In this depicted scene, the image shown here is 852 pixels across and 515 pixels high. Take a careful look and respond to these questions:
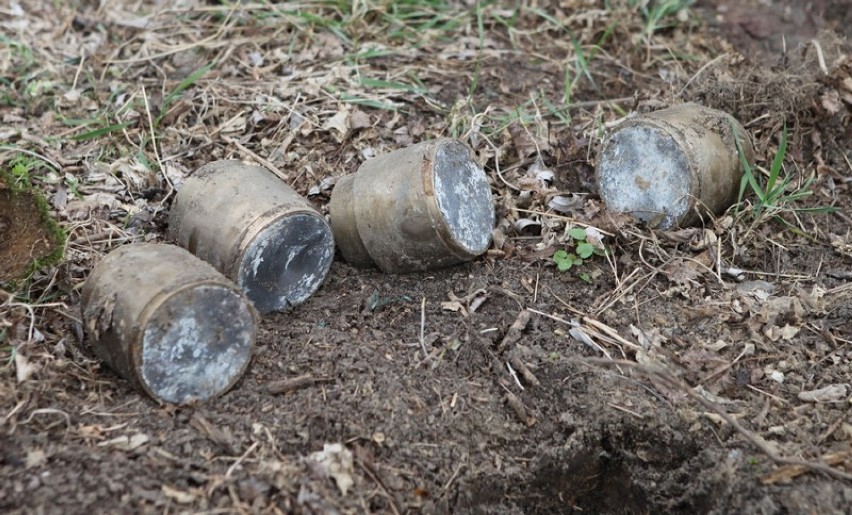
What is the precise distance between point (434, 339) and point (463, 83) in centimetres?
197

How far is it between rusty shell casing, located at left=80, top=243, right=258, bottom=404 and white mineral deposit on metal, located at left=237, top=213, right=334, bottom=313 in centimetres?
30

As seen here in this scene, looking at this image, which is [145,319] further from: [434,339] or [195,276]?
[434,339]

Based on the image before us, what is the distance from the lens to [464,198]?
3.71 m

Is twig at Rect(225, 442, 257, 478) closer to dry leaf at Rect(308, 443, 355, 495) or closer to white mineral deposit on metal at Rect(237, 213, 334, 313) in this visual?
dry leaf at Rect(308, 443, 355, 495)

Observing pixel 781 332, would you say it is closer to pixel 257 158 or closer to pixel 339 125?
pixel 339 125

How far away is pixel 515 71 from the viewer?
201 inches

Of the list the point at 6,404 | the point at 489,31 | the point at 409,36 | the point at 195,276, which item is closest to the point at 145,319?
the point at 195,276

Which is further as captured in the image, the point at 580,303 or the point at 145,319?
the point at 580,303

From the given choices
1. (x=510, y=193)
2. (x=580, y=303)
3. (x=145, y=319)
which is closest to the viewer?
(x=145, y=319)

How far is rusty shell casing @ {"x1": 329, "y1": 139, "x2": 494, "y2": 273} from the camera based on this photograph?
354cm

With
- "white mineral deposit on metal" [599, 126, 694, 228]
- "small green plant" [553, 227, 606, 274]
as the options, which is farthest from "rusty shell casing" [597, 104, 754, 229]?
"small green plant" [553, 227, 606, 274]

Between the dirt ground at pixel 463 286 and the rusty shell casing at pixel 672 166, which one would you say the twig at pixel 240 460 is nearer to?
the dirt ground at pixel 463 286

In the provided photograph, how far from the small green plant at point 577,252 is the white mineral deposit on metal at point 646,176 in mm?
236

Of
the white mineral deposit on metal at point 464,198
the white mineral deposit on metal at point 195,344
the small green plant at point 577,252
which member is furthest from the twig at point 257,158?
the small green plant at point 577,252
